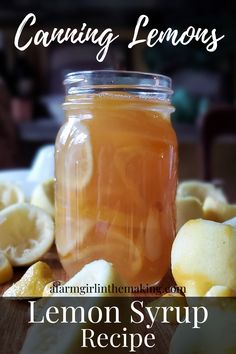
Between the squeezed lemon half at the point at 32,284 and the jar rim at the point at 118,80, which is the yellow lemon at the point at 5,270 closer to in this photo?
the squeezed lemon half at the point at 32,284

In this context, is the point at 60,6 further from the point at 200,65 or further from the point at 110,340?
the point at 110,340

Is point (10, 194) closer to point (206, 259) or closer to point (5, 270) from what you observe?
point (5, 270)

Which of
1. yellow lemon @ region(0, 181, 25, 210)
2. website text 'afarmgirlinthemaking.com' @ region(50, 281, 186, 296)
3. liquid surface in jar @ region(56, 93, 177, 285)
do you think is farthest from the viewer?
yellow lemon @ region(0, 181, 25, 210)

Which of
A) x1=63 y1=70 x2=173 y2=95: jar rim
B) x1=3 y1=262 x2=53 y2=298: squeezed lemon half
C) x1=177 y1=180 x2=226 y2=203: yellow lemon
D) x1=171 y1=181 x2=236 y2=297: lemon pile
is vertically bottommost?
x1=3 y1=262 x2=53 y2=298: squeezed lemon half

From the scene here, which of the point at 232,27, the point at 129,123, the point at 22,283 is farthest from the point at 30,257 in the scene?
the point at 232,27

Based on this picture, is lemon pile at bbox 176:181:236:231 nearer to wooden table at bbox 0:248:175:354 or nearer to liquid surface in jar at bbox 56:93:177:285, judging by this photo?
liquid surface in jar at bbox 56:93:177:285

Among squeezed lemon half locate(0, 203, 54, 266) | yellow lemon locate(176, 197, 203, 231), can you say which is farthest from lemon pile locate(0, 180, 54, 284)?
yellow lemon locate(176, 197, 203, 231)

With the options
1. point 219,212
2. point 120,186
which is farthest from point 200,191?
point 120,186

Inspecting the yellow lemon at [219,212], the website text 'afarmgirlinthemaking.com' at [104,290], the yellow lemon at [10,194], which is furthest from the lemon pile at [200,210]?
the yellow lemon at [10,194]
